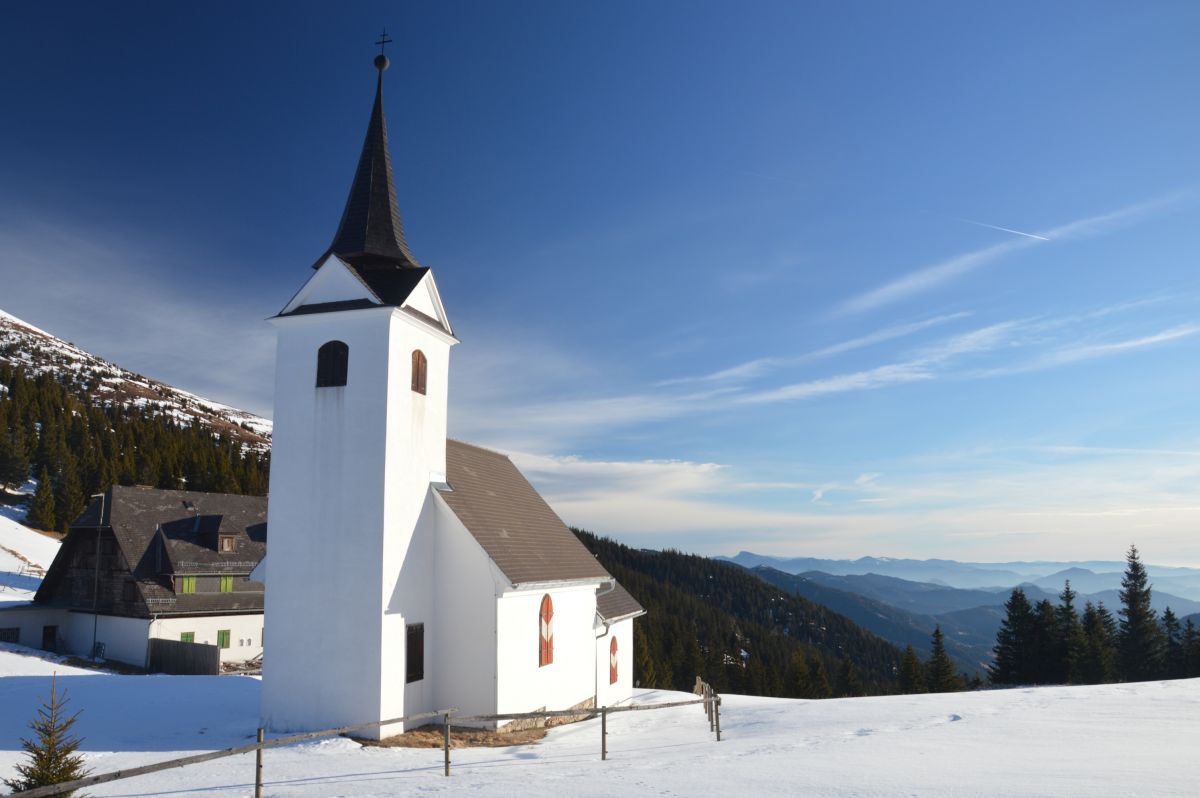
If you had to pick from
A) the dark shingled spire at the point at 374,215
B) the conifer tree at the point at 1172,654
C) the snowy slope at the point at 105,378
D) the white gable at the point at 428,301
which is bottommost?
the conifer tree at the point at 1172,654

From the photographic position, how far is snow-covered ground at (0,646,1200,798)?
1129 centimetres

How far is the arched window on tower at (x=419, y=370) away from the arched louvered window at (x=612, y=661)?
1343 centimetres

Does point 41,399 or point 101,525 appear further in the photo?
point 41,399

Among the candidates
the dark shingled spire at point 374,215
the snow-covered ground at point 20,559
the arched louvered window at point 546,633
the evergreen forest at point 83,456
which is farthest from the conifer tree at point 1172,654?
the evergreen forest at point 83,456

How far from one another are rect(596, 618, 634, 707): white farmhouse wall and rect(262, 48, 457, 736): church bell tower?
29.5ft

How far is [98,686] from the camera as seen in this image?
2417 cm

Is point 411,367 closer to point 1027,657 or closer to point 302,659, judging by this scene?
point 302,659

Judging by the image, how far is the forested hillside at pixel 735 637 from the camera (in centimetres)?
7231

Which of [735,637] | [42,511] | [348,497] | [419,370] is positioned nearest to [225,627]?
[348,497]

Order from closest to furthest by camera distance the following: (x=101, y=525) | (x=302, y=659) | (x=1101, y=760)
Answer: (x=1101, y=760) < (x=302, y=659) < (x=101, y=525)

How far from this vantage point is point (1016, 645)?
53094 mm

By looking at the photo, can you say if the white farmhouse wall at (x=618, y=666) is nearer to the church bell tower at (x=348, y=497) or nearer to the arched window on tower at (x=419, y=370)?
the church bell tower at (x=348, y=497)

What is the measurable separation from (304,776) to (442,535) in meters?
7.71


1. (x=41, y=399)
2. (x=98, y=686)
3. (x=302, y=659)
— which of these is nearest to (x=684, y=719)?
(x=302, y=659)
